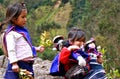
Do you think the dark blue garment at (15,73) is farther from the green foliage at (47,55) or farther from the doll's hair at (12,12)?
the green foliage at (47,55)

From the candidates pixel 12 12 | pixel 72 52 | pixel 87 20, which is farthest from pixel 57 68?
pixel 87 20

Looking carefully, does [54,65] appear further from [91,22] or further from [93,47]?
[91,22]

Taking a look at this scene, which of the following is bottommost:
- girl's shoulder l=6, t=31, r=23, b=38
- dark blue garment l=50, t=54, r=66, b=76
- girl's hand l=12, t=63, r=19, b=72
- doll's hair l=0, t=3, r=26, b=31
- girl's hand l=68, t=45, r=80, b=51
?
dark blue garment l=50, t=54, r=66, b=76

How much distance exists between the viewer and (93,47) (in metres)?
4.25

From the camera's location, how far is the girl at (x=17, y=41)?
3902 mm

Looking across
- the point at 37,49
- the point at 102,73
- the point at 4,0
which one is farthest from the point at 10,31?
the point at 4,0

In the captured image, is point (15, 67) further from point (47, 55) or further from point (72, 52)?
point (47, 55)

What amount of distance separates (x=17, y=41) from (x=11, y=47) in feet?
0.41

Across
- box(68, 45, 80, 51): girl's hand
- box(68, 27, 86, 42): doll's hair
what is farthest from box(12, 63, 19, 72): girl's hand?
box(68, 27, 86, 42): doll's hair

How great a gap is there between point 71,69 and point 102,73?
0.34 meters

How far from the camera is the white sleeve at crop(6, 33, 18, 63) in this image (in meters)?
3.84

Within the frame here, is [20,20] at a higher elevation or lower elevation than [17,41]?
higher

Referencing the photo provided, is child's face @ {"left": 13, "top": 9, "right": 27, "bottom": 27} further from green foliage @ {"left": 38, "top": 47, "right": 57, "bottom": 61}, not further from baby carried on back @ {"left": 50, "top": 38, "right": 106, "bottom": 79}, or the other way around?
green foliage @ {"left": 38, "top": 47, "right": 57, "bottom": 61}

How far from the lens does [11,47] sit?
12.7ft
